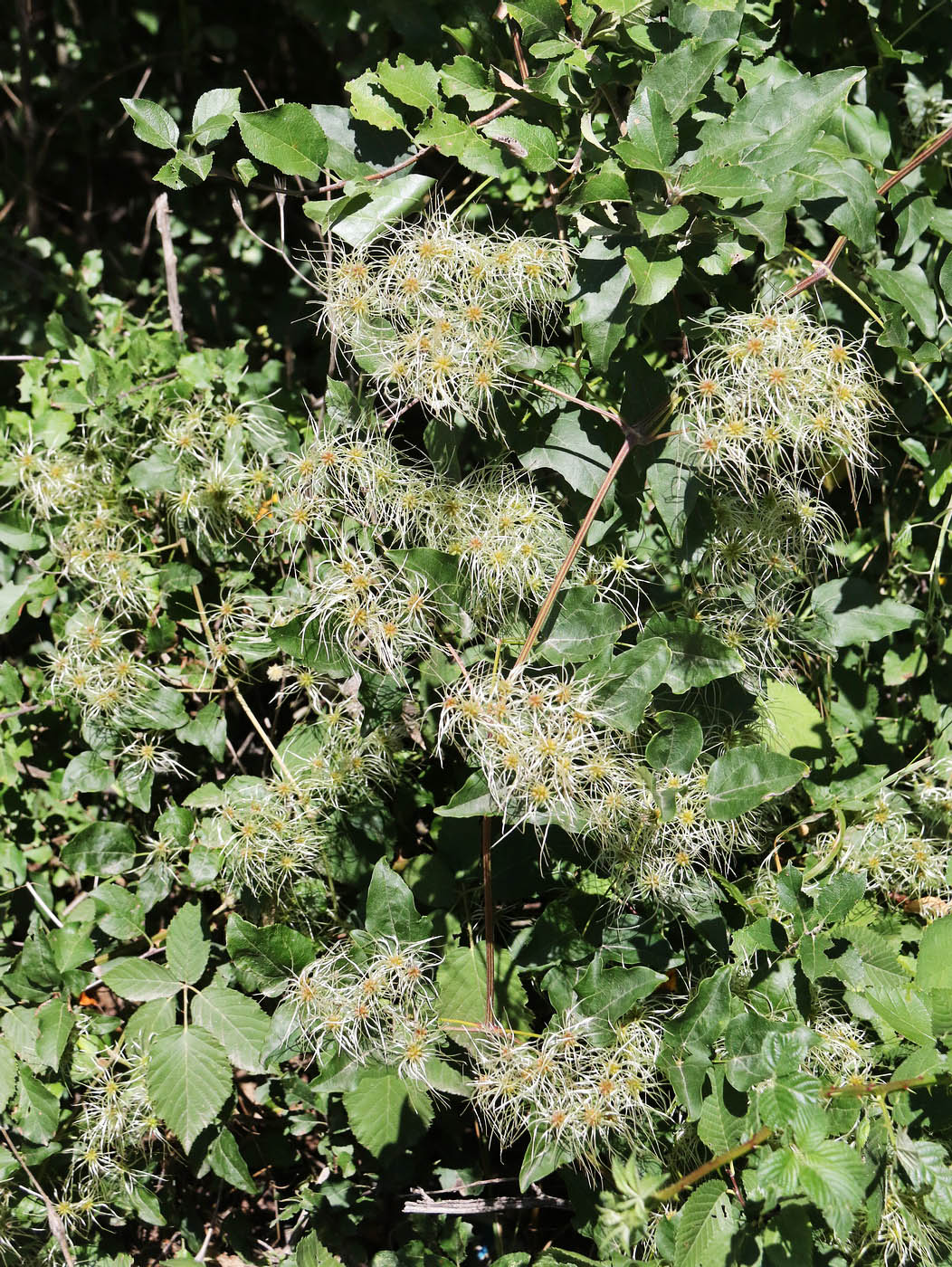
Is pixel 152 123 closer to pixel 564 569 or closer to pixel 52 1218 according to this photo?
pixel 564 569

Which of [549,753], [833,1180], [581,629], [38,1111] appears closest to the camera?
[833,1180]

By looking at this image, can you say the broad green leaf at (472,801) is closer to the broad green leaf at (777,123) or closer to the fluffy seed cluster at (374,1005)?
the fluffy seed cluster at (374,1005)

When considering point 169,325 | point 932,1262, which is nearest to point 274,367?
point 169,325

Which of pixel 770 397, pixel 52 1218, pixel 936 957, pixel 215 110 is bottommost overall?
pixel 52 1218

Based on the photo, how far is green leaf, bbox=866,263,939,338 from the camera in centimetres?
145

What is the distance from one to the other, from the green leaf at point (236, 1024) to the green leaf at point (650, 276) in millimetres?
1104

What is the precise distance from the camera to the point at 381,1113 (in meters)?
1.35

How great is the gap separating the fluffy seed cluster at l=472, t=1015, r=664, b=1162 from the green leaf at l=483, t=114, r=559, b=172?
111 cm

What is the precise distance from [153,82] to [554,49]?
1905mm

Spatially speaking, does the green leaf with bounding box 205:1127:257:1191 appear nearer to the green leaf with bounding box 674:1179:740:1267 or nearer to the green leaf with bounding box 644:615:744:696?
the green leaf with bounding box 674:1179:740:1267

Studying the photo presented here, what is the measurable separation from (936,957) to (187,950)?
1048mm

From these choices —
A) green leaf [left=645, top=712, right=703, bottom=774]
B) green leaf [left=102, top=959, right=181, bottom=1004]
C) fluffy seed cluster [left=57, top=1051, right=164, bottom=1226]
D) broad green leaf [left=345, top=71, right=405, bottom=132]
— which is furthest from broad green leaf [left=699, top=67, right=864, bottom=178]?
fluffy seed cluster [left=57, top=1051, right=164, bottom=1226]

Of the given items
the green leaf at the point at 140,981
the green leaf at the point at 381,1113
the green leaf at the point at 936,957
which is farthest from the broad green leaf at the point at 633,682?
the green leaf at the point at 140,981

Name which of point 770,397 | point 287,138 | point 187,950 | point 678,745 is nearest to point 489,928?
point 678,745
